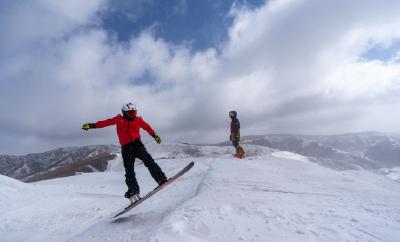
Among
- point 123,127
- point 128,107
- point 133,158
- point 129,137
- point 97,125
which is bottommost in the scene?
point 133,158

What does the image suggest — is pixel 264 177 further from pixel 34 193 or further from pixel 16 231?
pixel 34 193

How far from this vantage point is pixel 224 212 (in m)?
5.92

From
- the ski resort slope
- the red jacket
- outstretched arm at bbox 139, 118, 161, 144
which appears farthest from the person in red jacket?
the ski resort slope

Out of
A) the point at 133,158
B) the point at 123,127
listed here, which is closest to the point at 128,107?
the point at 123,127

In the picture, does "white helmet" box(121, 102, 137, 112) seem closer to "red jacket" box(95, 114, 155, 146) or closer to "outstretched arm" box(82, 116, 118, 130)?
"red jacket" box(95, 114, 155, 146)

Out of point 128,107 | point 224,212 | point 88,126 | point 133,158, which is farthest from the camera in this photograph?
point 133,158

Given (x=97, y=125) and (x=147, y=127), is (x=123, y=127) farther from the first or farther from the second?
(x=147, y=127)

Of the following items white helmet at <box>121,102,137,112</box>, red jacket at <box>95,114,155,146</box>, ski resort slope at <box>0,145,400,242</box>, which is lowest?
ski resort slope at <box>0,145,400,242</box>

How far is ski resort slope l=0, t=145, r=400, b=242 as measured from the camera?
4.99 meters

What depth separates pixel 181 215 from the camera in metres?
5.70

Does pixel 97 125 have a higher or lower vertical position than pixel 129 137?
higher

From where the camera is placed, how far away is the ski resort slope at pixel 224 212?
4.99 meters

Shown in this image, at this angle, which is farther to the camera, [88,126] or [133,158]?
[133,158]

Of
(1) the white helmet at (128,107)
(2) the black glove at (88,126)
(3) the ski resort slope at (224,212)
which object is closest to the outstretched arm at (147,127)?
(1) the white helmet at (128,107)
